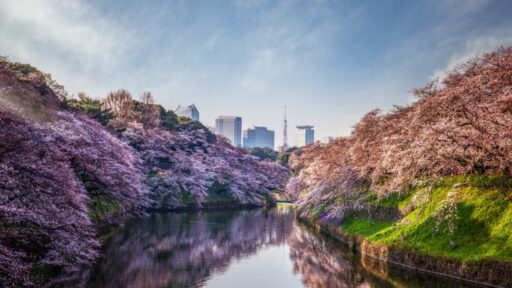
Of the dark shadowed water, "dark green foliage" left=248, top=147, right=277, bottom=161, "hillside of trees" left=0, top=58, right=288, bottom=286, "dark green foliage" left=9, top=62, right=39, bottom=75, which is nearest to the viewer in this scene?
"hillside of trees" left=0, top=58, right=288, bottom=286

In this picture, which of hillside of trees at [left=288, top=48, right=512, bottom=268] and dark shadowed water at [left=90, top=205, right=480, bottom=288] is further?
dark shadowed water at [left=90, top=205, right=480, bottom=288]

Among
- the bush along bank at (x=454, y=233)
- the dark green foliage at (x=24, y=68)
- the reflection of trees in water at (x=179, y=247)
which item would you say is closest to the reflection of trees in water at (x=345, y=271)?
the bush along bank at (x=454, y=233)

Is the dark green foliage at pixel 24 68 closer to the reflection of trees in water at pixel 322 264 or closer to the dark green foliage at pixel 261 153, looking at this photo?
the reflection of trees in water at pixel 322 264

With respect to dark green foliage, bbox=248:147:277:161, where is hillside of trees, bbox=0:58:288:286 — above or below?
below

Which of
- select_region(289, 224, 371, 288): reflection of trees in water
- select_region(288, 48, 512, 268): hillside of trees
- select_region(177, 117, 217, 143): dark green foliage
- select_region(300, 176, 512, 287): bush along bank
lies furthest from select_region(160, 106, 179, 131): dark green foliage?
select_region(300, 176, 512, 287): bush along bank

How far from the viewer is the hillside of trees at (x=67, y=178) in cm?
1747

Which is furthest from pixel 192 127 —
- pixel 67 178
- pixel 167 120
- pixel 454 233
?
pixel 454 233

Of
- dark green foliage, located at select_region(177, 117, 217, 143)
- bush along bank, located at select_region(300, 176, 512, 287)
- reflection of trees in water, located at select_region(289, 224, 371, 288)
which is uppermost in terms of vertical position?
dark green foliage, located at select_region(177, 117, 217, 143)

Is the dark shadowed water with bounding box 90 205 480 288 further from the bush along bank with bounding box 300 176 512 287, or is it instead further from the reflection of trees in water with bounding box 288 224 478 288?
the bush along bank with bounding box 300 176 512 287

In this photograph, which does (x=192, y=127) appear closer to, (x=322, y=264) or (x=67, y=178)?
(x=322, y=264)

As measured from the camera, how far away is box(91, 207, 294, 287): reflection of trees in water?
944 inches

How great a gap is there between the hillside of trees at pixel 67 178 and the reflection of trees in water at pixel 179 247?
2060mm

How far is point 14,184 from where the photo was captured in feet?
54.9

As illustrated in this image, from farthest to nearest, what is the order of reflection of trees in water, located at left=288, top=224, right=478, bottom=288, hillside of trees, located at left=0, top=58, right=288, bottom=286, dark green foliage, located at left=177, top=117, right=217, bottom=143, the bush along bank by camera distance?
1. dark green foliage, located at left=177, top=117, right=217, bottom=143
2. reflection of trees in water, located at left=288, top=224, right=478, bottom=288
3. the bush along bank
4. hillside of trees, located at left=0, top=58, right=288, bottom=286
